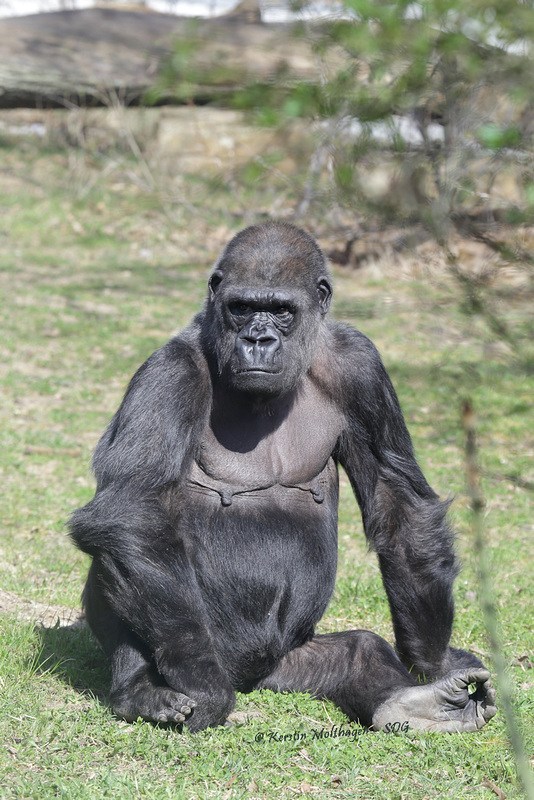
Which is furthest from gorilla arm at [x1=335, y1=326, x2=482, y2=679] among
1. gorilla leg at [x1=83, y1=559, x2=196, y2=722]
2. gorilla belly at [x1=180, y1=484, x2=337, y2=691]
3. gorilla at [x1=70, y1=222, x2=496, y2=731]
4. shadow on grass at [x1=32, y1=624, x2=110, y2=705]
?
shadow on grass at [x1=32, y1=624, x2=110, y2=705]

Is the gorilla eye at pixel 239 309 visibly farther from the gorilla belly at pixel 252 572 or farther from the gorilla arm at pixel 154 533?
the gorilla belly at pixel 252 572

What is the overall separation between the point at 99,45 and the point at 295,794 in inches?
569

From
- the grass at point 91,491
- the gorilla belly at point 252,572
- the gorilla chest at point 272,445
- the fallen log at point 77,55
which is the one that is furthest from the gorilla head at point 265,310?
the fallen log at point 77,55

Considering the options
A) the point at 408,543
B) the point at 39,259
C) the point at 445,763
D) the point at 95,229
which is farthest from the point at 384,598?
the point at 95,229

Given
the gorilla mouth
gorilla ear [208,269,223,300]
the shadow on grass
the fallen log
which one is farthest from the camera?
the fallen log

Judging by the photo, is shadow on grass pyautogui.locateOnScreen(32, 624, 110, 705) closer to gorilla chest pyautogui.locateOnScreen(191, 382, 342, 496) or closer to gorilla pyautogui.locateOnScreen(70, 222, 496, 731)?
gorilla pyautogui.locateOnScreen(70, 222, 496, 731)

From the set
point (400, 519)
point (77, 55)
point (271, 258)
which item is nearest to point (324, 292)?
point (271, 258)

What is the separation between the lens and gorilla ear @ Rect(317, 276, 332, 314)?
4785 mm

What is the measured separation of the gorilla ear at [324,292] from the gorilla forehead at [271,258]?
5 cm

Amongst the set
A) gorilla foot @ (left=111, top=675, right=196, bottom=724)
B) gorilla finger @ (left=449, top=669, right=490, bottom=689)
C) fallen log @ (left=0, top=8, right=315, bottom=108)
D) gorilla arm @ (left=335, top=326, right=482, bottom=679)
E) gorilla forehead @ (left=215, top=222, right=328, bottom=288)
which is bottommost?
gorilla foot @ (left=111, top=675, right=196, bottom=724)

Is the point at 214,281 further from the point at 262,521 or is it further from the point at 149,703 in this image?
the point at 149,703

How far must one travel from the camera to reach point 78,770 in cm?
360

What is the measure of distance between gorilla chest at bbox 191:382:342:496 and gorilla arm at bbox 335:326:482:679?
148 mm

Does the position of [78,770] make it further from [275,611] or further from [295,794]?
[275,611]
